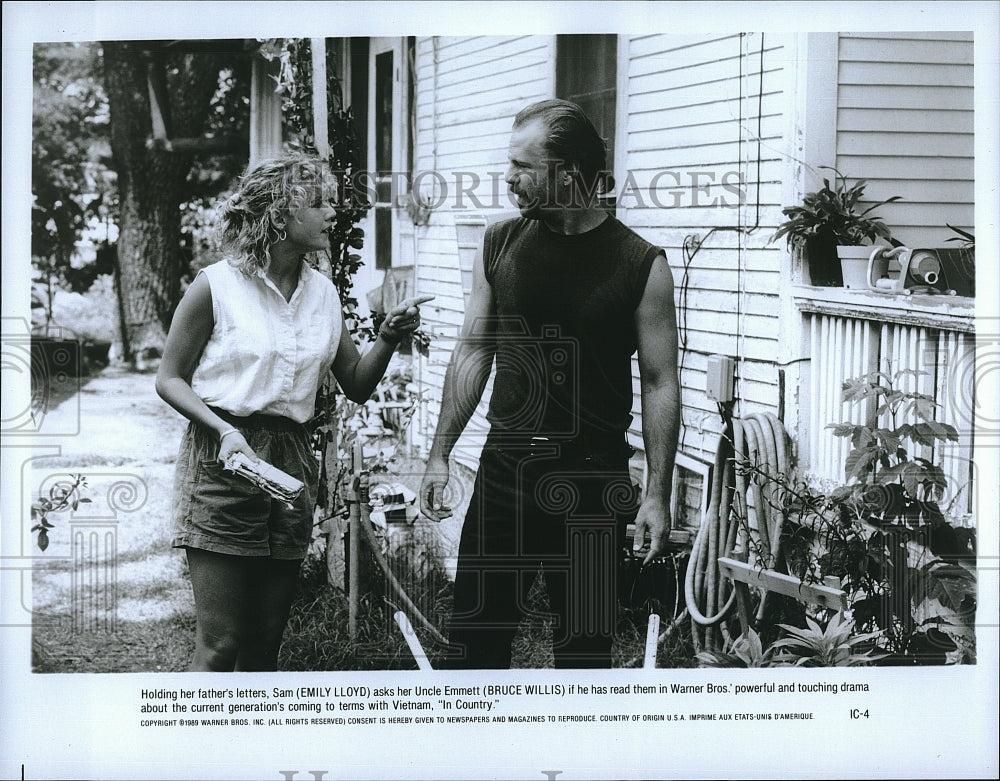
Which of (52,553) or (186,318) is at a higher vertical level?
(186,318)

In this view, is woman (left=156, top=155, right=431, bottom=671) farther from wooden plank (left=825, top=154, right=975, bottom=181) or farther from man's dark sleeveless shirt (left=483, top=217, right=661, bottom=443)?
wooden plank (left=825, top=154, right=975, bottom=181)

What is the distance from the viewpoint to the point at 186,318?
11.1ft

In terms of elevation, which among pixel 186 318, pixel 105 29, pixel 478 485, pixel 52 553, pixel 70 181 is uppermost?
pixel 105 29

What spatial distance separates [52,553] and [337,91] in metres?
1.88

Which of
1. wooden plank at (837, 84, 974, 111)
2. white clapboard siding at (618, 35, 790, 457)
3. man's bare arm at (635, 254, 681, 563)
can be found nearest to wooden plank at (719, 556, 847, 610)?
man's bare arm at (635, 254, 681, 563)

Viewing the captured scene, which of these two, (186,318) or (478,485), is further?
(478,485)

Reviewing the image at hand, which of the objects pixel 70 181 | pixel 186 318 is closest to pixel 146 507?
pixel 186 318

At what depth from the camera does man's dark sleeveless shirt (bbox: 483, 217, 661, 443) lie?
3535 mm

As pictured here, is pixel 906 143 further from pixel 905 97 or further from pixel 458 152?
pixel 458 152

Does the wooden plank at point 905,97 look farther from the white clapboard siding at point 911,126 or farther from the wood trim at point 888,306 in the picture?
the wood trim at point 888,306

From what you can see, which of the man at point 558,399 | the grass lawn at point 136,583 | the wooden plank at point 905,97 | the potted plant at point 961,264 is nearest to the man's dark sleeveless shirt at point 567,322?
the man at point 558,399

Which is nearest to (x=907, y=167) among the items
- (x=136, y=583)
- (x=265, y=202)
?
(x=265, y=202)

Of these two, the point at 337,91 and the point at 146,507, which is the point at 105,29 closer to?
the point at 337,91

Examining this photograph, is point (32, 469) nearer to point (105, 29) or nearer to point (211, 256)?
point (211, 256)
